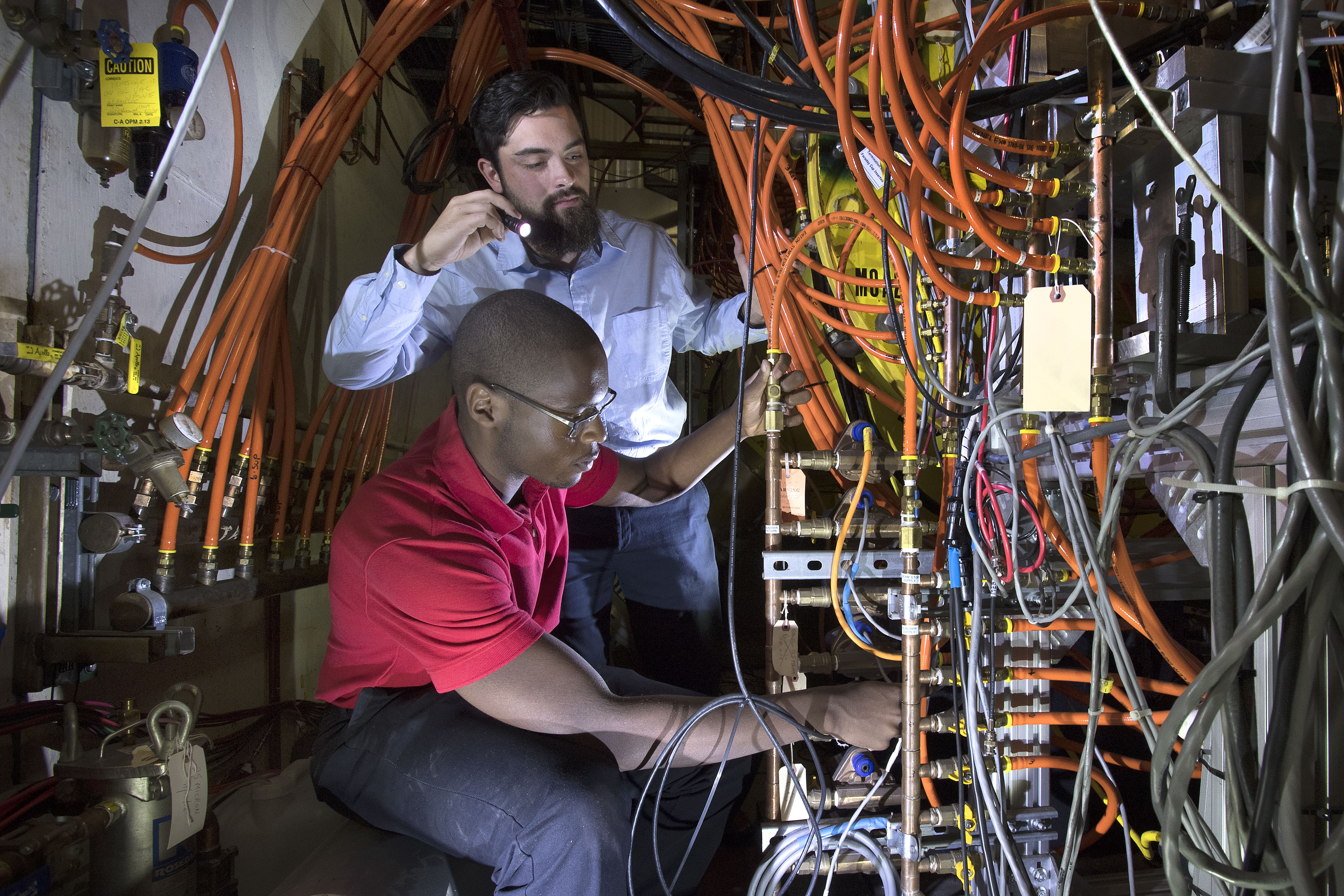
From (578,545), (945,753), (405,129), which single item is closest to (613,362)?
(578,545)

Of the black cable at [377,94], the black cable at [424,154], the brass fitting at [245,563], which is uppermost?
the black cable at [377,94]

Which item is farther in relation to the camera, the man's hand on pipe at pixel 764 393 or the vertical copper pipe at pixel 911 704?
the man's hand on pipe at pixel 764 393

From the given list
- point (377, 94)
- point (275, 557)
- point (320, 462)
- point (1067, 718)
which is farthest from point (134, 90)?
point (1067, 718)

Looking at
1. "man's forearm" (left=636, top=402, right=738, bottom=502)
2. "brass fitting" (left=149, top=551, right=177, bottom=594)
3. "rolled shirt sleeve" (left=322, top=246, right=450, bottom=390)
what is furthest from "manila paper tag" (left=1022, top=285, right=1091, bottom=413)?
"brass fitting" (left=149, top=551, right=177, bottom=594)

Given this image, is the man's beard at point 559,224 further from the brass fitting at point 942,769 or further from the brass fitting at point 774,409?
the brass fitting at point 942,769

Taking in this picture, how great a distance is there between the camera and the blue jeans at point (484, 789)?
38.4 inches

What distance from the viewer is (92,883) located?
1.03m

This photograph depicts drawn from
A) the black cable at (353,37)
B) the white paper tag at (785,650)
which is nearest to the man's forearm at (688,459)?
the white paper tag at (785,650)

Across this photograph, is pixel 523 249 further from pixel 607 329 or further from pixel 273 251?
pixel 273 251

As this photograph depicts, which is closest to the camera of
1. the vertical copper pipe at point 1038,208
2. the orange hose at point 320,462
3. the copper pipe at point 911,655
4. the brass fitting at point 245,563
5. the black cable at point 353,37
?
the vertical copper pipe at point 1038,208

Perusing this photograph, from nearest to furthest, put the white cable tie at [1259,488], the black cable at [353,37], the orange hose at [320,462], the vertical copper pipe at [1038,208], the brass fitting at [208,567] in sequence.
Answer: the white cable tie at [1259,488] < the vertical copper pipe at [1038,208] < the brass fitting at [208,567] < the orange hose at [320,462] < the black cable at [353,37]

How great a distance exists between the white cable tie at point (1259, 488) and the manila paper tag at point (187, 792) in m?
1.42

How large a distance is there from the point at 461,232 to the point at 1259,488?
1.27m

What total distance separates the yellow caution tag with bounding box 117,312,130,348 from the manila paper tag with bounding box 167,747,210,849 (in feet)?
2.31
